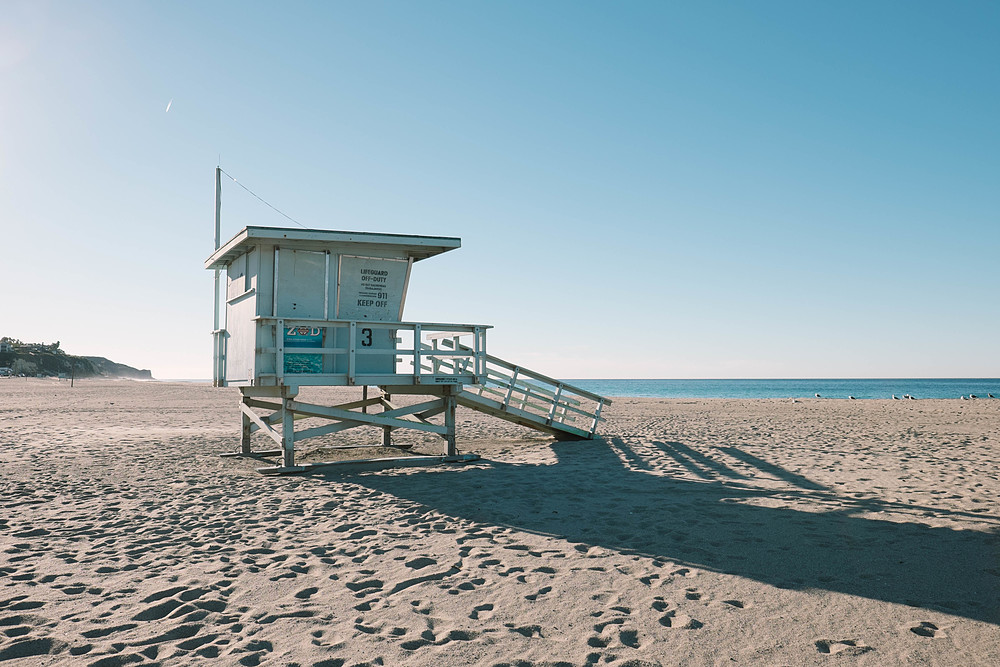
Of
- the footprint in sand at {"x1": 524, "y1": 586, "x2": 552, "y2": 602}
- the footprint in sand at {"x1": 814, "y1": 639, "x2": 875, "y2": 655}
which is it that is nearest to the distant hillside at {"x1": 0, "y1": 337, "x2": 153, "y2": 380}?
the footprint in sand at {"x1": 524, "y1": 586, "x2": 552, "y2": 602}

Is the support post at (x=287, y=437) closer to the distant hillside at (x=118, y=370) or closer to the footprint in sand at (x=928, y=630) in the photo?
the footprint in sand at (x=928, y=630)

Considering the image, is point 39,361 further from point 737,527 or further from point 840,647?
point 840,647

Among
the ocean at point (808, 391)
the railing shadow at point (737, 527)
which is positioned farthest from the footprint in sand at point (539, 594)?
the ocean at point (808, 391)

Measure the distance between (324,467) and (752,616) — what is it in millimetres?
8734

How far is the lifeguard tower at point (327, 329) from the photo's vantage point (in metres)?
11.1

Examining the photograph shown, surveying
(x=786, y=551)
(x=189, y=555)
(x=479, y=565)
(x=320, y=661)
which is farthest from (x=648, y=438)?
(x=320, y=661)

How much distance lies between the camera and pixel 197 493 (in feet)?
30.5

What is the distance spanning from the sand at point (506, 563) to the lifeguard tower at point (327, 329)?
1475 millimetres

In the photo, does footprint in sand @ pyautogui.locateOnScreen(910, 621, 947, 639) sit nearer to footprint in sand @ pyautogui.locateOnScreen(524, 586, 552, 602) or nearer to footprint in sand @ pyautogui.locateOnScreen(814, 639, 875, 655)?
footprint in sand @ pyautogui.locateOnScreen(814, 639, 875, 655)

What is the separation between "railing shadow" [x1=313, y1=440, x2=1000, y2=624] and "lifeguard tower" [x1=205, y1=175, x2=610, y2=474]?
160 cm

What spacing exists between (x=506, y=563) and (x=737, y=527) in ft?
9.41

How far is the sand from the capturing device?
166 inches

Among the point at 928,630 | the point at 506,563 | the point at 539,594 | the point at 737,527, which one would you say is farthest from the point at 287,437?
the point at 928,630

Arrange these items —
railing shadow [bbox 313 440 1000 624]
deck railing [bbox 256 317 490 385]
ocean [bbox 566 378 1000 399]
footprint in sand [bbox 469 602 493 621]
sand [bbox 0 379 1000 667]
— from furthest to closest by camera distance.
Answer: ocean [bbox 566 378 1000 399]
deck railing [bbox 256 317 490 385]
railing shadow [bbox 313 440 1000 624]
footprint in sand [bbox 469 602 493 621]
sand [bbox 0 379 1000 667]
